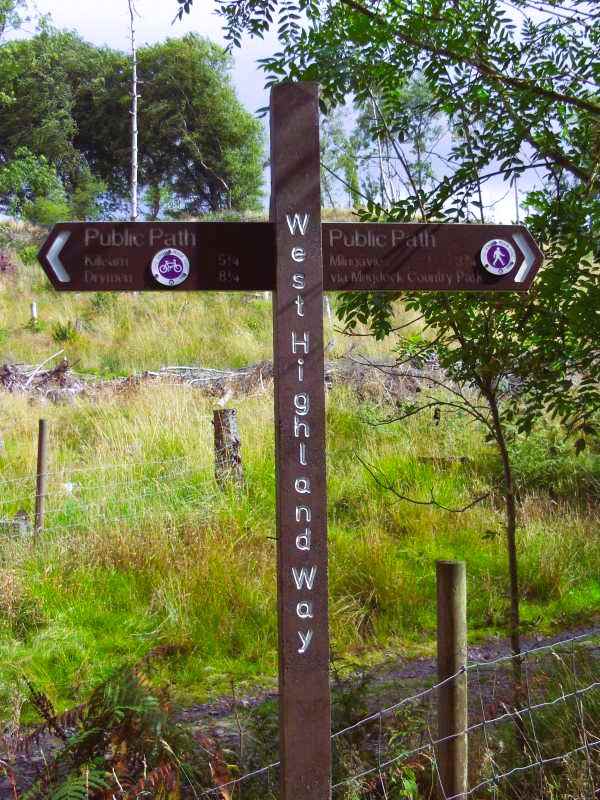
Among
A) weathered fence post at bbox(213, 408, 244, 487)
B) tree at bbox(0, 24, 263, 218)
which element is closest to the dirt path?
weathered fence post at bbox(213, 408, 244, 487)

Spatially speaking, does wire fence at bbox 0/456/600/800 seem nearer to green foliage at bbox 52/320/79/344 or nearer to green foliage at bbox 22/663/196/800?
green foliage at bbox 22/663/196/800

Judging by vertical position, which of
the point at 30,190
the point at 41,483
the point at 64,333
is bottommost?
the point at 41,483

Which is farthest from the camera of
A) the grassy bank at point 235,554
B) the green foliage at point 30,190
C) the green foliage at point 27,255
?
the green foliage at point 27,255

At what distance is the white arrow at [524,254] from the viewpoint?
2514 millimetres

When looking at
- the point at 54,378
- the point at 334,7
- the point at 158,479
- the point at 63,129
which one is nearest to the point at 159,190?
the point at 63,129

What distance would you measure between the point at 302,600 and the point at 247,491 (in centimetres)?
447

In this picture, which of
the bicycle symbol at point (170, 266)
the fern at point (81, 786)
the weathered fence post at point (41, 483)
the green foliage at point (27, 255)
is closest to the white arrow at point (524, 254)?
the bicycle symbol at point (170, 266)

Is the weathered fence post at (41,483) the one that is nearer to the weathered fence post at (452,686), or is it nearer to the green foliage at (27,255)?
the weathered fence post at (452,686)

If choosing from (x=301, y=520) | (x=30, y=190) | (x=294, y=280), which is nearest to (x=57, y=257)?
Answer: (x=294, y=280)

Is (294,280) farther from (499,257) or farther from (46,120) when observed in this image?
(46,120)

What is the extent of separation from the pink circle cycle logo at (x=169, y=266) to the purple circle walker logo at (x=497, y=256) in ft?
3.11

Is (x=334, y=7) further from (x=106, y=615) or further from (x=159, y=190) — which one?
(x=159, y=190)

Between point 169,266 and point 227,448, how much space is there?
470 cm

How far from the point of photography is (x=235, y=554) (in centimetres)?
545
